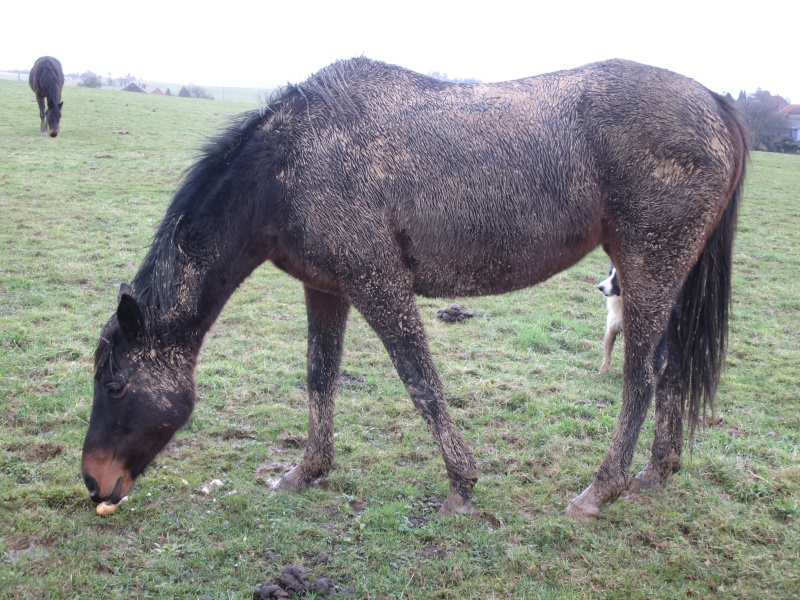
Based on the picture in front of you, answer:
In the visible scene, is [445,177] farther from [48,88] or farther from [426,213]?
[48,88]

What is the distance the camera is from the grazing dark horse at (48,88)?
18062 mm

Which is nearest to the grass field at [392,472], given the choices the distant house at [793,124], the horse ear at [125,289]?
the horse ear at [125,289]

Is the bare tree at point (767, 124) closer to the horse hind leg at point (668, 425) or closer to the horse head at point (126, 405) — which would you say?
the horse hind leg at point (668, 425)

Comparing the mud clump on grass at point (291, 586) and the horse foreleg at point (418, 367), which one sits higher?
the horse foreleg at point (418, 367)

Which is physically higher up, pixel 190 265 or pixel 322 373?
pixel 190 265

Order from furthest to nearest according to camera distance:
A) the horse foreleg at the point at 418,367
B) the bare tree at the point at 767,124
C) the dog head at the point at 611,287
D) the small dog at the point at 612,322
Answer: the bare tree at the point at 767,124, the dog head at the point at 611,287, the small dog at the point at 612,322, the horse foreleg at the point at 418,367

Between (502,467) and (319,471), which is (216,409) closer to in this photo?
(319,471)

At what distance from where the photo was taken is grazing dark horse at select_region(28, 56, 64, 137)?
18062mm

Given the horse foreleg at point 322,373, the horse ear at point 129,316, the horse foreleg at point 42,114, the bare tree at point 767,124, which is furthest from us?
the bare tree at point 767,124

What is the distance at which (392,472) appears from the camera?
162 inches

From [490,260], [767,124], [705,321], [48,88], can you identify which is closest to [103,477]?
[490,260]

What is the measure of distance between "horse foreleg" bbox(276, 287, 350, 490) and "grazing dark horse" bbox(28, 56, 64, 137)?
17.9 metres

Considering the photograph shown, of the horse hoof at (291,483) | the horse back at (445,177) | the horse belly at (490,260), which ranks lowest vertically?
the horse hoof at (291,483)

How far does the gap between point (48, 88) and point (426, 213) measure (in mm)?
18972
